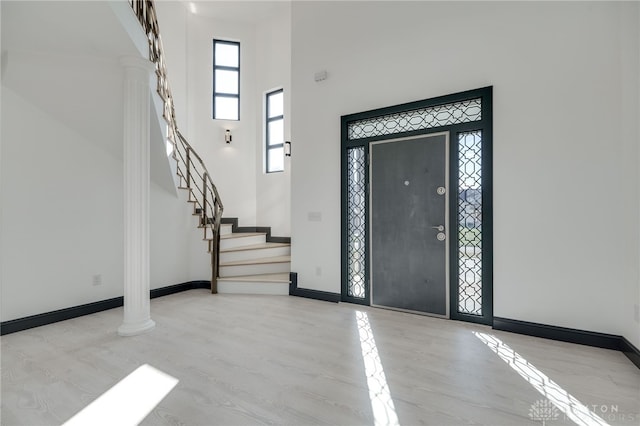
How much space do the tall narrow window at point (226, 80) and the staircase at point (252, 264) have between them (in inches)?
89.8


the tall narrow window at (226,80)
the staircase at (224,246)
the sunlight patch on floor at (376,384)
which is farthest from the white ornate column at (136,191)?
the tall narrow window at (226,80)

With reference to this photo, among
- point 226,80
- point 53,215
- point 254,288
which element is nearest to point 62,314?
point 53,215

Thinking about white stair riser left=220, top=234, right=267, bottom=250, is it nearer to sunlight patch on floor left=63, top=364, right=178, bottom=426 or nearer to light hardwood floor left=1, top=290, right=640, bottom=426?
light hardwood floor left=1, top=290, right=640, bottom=426

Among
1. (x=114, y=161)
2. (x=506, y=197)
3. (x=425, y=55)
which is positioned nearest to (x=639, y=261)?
(x=506, y=197)

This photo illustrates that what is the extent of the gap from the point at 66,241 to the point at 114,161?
3.63 feet

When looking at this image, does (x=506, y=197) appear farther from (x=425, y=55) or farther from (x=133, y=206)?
(x=133, y=206)

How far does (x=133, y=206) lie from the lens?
3172 mm

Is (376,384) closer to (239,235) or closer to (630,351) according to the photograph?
(630,351)

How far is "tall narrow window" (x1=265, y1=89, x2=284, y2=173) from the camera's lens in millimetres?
6250

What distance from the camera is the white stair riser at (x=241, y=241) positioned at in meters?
5.13

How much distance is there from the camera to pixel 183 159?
5.27 m

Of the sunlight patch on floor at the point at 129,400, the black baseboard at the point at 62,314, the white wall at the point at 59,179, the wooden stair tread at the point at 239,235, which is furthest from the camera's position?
the wooden stair tread at the point at 239,235

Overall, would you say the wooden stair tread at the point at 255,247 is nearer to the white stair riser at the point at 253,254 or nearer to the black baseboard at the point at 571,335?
the white stair riser at the point at 253,254

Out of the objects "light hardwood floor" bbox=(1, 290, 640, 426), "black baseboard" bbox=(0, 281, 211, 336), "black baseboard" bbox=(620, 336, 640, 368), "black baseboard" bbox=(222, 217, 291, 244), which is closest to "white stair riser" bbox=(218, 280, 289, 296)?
"black baseboard" bbox=(0, 281, 211, 336)
